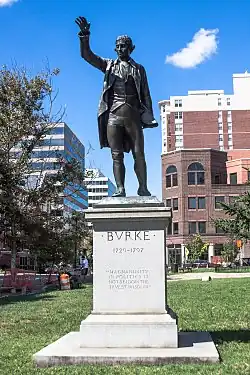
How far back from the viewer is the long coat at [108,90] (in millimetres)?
8664

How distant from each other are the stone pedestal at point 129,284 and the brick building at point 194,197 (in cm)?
7812

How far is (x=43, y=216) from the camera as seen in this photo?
105ft

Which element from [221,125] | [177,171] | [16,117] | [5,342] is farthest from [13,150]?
[221,125]

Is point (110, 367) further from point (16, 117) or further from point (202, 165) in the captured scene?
point (202, 165)

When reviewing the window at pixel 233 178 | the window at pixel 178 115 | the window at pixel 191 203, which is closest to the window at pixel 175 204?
the window at pixel 191 203

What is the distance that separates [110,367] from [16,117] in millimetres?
24626

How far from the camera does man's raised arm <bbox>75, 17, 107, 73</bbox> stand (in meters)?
8.41

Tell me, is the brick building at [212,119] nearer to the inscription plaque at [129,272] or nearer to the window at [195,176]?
the window at [195,176]

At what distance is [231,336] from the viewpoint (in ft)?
30.2

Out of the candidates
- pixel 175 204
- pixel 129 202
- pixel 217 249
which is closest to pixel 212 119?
pixel 175 204

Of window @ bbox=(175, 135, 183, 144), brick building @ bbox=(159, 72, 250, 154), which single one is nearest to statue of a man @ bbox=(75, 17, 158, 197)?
brick building @ bbox=(159, 72, 250, 154)

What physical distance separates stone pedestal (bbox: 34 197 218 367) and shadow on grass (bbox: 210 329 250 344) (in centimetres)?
77

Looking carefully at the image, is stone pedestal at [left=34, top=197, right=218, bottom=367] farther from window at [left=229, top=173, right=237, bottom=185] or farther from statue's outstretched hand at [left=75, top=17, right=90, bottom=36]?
window at [left=229, top=173, right=237, bottom=185]

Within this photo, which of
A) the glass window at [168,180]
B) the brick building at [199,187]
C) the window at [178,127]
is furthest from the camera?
the window at [178,127]
